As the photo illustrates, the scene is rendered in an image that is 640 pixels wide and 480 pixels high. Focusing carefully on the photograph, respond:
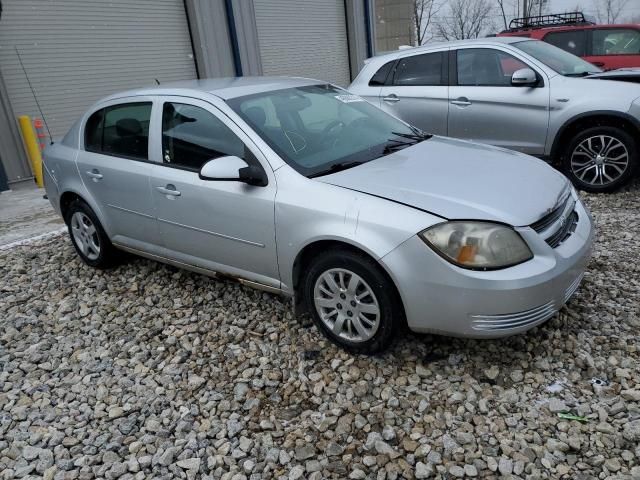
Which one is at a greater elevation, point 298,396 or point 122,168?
point 122,168

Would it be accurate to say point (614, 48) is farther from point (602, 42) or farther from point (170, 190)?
point (170, 190)

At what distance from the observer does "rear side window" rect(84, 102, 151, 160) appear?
400cm

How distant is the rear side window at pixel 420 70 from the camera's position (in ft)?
20.8

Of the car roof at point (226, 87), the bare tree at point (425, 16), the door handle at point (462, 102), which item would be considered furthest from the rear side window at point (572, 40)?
the bare tree at point (425, 16)

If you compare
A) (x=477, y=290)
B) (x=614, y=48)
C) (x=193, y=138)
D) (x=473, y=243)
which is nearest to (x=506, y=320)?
(x=477, y=290)

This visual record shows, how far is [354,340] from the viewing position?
3.12 m

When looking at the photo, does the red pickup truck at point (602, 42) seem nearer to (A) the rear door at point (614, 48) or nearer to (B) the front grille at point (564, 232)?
(A) the rear door at point (614, 48)

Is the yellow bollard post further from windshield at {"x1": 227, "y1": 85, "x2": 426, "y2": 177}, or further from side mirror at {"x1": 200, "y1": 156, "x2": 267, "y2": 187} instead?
side mirror at {"x1": 200, "y1": 156, "x2": 267, "y2": 187}

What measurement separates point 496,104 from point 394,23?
14.6 meters

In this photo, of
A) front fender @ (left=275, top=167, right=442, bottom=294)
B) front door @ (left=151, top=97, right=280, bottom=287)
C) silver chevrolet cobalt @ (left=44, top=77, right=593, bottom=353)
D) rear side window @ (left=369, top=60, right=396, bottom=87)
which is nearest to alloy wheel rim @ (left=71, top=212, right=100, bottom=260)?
silver chevrolet cobalt @ (left=44, top=77, right=593, bottom=353)

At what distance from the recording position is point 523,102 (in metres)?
5.72

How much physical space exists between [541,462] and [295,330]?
1660 mm

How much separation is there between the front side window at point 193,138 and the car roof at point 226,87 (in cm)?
13

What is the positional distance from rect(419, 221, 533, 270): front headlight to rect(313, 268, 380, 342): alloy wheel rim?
1.56ft
